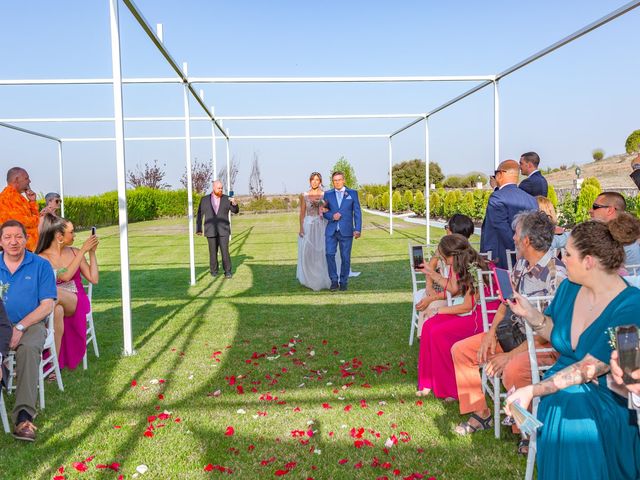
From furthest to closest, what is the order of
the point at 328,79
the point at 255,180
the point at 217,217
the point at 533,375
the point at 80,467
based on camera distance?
the point at 255,180 < the point at 217,217 < the point at 328,79 < the point at 80,467 < the point at 533,375

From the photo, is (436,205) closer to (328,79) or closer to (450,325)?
(328,79)

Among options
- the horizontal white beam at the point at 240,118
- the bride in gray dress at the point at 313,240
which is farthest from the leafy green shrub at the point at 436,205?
the bride in gray dress at the point at 313,240

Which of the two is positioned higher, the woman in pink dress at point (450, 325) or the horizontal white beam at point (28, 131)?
the horizontal white beam at point (28, 131)

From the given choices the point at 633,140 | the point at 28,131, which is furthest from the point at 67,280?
the point at 633,140

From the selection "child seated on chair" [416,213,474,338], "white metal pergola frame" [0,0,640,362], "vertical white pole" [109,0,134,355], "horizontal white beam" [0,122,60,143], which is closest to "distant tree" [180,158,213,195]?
"horizontal white beam" [0,122,60,143]

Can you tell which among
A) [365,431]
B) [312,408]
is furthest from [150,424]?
[365,431]

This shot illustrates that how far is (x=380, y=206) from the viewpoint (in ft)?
117

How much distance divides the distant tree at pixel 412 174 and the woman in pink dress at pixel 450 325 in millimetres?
51288

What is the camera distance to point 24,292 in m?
3.91

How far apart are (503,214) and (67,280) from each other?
3.71 m

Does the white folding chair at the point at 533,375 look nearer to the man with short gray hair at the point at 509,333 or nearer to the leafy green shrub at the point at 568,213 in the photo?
the man with short gray hair at the point at 509,333

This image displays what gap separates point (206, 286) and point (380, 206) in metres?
27.2

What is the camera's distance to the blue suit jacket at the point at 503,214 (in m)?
5.05

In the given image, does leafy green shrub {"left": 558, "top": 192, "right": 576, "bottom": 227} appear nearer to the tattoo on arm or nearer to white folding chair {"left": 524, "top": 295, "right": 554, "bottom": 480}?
white folding chair {"left": 524, "top": 295, "right": 554, "bottom": 480}
